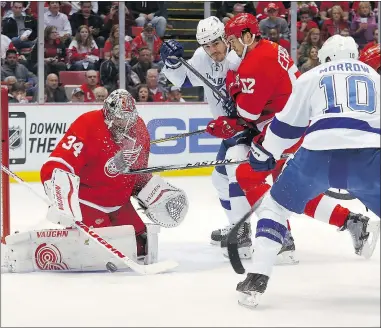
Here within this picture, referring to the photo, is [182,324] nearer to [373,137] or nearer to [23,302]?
[23,302]

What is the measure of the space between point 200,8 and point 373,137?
4720 mm

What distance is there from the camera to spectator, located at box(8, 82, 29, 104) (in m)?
6.79

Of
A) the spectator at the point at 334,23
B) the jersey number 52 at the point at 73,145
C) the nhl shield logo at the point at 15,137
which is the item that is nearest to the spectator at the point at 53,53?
the nhl shield logo at the point at 15,137

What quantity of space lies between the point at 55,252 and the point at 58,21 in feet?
12.0

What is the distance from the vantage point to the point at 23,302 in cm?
326

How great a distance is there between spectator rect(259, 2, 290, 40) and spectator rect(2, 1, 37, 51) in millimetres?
1813

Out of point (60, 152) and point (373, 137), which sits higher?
point (373, 137)

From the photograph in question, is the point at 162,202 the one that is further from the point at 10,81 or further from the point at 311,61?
the point at 311,61

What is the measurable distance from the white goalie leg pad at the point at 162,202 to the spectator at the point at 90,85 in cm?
303

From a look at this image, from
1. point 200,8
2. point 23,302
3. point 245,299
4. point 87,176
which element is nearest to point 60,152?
point 87,176

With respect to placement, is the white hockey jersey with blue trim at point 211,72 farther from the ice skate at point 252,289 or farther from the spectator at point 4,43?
the spectator at point 4,43

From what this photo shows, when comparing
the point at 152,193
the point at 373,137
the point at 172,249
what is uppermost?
the point at 373,137

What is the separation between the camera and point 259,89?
3871 millimetres

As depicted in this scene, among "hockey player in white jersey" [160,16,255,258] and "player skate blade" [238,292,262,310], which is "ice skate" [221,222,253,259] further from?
"player skate blade" [238,292,262,310]
